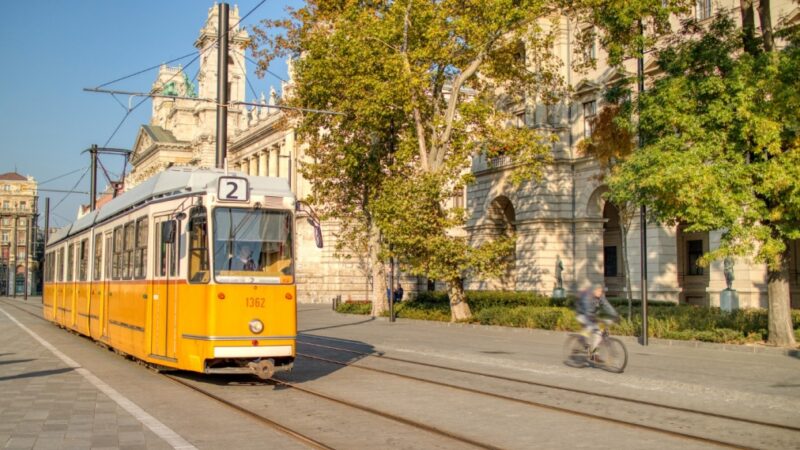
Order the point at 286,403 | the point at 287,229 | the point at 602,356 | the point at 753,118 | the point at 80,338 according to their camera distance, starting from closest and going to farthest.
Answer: the point at 286,403, the point at 287,229, the point at 602,356, the point at 753,118, the point at 80,338

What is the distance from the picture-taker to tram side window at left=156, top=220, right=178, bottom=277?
1241cm

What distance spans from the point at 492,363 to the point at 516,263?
91.6ft

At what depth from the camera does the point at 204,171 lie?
13.6 meters

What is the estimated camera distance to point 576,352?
52.6 feet

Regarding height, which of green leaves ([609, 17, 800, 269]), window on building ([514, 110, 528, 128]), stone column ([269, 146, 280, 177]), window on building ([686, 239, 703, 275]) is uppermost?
stone column ([269, 146, 280, 177])

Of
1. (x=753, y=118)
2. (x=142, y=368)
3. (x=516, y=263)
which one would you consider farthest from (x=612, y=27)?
(x=516, y=263)

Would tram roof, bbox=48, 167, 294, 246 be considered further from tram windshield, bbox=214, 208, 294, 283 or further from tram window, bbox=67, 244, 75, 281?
tram window, bbox=67, 244, 75, 281

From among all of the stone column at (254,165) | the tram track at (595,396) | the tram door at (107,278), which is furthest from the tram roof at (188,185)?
the stone column at (254,165)

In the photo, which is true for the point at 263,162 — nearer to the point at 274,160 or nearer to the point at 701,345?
the point at 274,160

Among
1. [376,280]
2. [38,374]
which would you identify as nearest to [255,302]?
[38,374]

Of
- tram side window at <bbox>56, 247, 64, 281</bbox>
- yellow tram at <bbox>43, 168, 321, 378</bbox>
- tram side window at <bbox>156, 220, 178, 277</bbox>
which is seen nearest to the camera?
yellow tram at <bbox>43, 168, 321, 378</bbox>

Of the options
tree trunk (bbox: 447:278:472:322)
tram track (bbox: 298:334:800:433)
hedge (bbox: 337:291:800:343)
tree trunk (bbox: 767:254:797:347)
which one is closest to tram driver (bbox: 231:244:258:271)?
tram track (bbox: 298:334:800:433)

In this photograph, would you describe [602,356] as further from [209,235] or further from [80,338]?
[80,338]

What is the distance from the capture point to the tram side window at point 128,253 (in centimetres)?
1530
